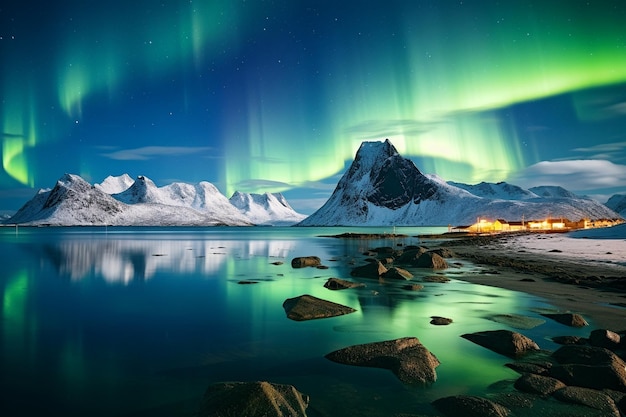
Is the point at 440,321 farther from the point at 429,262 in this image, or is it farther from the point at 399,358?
the point at 429,262

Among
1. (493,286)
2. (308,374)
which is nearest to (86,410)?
(308,374)

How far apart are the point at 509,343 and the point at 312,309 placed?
8788 millimetres

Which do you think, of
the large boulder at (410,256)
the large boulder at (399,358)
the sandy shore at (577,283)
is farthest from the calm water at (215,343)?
the large boulder at (410,256)

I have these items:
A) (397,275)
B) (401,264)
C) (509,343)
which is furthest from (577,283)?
(401,264)

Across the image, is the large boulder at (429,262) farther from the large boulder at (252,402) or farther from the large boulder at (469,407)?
the large boulder at (252,402)

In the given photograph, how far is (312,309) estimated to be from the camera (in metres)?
18.8

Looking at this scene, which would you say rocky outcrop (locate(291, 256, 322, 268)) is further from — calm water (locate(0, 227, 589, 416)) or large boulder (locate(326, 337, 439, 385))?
large boulder (locate(326, 337, 439, 385))

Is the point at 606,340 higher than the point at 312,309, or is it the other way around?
the point at 312,309

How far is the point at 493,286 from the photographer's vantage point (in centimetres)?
2752

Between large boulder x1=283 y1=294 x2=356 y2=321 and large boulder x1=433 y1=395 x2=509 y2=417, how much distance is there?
9724 millimetres

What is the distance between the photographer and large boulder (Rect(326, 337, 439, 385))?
36.0ft

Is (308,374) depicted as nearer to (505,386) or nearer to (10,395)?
(505,386)

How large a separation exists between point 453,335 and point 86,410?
1259cm

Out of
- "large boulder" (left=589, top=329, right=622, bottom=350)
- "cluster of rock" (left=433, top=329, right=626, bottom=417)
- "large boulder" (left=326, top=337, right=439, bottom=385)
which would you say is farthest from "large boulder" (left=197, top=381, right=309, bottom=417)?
"large boulder" (left=589, top=329, right=622, bottom=350)
